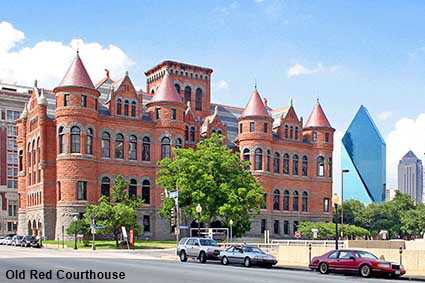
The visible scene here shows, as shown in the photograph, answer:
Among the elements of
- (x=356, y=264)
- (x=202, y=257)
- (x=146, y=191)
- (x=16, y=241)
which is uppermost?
(x=146, y=191)

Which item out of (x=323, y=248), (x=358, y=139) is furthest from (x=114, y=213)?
(x=358, y=139)

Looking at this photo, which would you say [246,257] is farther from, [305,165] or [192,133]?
[305,165]

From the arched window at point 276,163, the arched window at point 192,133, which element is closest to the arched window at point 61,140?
the arched window at point 192,133

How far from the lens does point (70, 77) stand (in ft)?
230

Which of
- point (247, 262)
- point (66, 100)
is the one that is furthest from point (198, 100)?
point (247, 262)

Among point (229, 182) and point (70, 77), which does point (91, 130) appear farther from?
point (229, 182)

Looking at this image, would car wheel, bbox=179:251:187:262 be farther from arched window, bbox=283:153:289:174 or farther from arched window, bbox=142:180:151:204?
arched window, bbox=283:153:289:174

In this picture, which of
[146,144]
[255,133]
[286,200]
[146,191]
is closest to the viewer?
[146,191]

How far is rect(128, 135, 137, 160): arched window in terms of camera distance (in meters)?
75.4

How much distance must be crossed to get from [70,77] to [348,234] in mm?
45750

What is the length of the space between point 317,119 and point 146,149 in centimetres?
2921

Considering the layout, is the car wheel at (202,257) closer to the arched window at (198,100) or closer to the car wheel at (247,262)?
the car wheel at (247,262)

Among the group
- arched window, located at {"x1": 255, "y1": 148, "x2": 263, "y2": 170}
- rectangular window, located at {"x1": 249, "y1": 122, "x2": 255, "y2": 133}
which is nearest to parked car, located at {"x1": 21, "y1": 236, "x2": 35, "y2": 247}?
arched window, located at {"x1": 255, "y1": 148, "x2": 263, "y2": 170}

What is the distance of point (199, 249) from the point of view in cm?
3794
